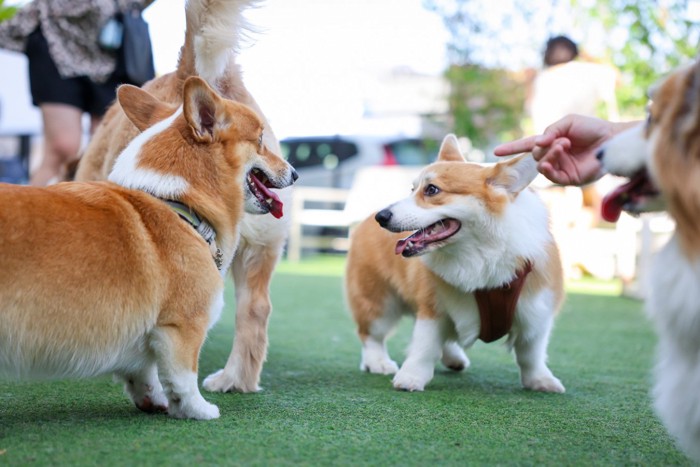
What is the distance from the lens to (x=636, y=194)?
6.76 feet

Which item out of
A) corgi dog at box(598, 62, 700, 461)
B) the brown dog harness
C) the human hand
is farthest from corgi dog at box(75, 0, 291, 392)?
corgi dog at box(598, 62, 700, 461)

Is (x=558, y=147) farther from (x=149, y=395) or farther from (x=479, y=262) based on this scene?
(x=149, y=395)

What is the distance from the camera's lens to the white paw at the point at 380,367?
12.0 ft

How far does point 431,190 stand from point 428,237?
0.22 metres

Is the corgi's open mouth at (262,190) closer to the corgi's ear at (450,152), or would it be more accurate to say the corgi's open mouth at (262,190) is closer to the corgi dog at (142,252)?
the corgi dog at (142,252)

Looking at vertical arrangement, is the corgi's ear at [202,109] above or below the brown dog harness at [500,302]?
above

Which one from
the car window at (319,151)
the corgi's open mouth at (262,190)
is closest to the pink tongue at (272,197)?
the corgi's open mouth at (262,190)

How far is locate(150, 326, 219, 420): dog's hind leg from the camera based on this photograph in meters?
2.33

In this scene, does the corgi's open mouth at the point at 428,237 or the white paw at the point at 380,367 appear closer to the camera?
the corgi's open mouth at the point at 428,237

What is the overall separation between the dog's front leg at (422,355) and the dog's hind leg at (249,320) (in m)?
0.59

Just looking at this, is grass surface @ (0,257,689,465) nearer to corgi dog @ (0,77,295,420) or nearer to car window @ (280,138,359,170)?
corgi dog @ (0,77,295,420)

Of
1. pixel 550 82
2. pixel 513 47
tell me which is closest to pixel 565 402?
pixel 550 82

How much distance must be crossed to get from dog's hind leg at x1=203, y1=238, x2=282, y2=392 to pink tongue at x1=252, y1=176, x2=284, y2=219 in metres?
0.36

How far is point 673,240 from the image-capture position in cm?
192
